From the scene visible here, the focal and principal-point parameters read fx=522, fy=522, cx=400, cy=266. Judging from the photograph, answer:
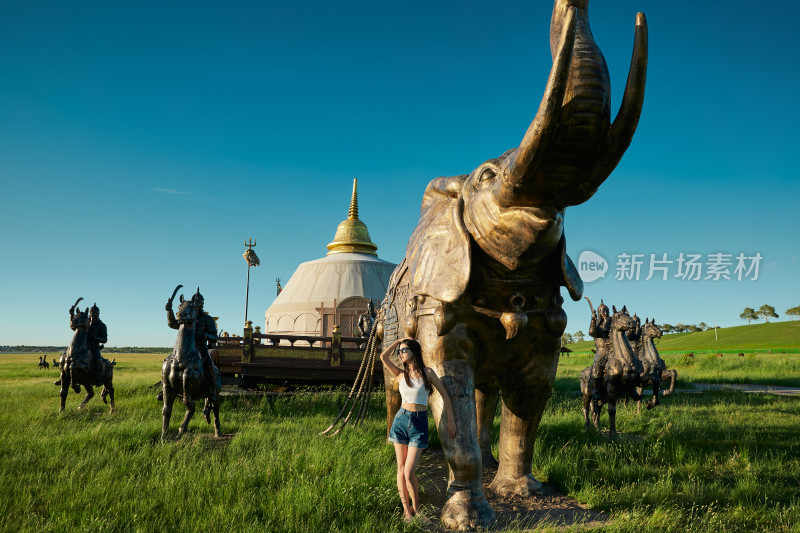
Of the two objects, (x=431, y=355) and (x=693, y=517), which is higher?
(x=431, y=355)

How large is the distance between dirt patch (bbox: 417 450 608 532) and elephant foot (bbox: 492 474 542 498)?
5cm

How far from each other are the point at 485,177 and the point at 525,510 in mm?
2435

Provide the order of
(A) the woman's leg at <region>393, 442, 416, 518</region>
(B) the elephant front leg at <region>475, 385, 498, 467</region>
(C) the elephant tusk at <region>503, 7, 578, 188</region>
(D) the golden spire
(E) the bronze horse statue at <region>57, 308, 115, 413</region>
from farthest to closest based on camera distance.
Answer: (D) the golden spire
(E) the bronze horse statue at <region>57, 308, 115, 413</region>
(B) the elephant front leg at <region>475, 385, 498, 467</region>
(A) the woman's leg at <region>393, 442, 416, 518</region>
(C) the elephant tusk at <region>503, 7, 578, 188</region>

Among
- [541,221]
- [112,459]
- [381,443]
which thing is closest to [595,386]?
[381,443]

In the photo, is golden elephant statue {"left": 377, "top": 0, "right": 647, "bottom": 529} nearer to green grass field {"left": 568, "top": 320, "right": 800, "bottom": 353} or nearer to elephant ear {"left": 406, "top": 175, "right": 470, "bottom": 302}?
elephant ear {"left": 406, "top": 175, "right": 470, "bottom": 302}

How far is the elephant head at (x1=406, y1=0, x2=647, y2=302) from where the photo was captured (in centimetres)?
232

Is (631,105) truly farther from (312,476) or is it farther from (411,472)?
(312,476)

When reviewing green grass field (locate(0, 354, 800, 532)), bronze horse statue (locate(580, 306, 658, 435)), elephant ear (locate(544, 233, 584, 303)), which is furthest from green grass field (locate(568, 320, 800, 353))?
elephant ear (locate(544, 233, 584, 303))

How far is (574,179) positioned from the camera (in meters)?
2.58

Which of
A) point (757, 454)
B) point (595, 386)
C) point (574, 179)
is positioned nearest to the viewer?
point (574, 179)

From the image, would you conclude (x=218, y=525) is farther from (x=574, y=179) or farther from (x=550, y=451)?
(x=550, y=451)

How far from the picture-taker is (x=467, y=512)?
3.31 m

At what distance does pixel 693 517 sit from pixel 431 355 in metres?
2.23

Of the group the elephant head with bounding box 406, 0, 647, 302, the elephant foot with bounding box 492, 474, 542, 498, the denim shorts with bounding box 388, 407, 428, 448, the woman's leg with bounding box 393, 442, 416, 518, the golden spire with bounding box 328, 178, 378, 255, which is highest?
the golden spire with bounding box 328, 178, 378, 255
